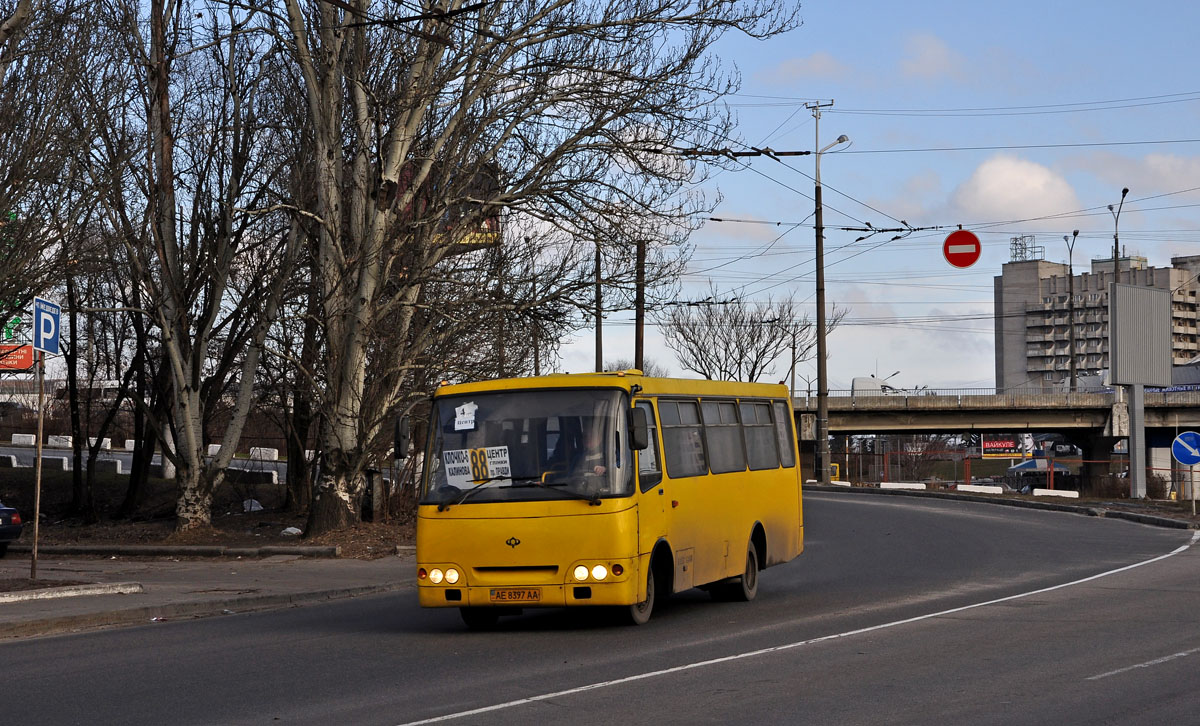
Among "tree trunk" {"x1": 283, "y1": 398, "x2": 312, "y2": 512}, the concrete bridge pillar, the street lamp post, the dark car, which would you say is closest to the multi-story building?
the concrete bridge pillar

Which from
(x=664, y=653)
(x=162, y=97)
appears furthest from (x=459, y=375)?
(x=664, y=653)

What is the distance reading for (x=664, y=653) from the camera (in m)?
10.9

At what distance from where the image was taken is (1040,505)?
3722 cm

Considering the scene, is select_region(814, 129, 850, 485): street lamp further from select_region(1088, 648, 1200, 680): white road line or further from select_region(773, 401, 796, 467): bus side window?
select_region(1088, 648, 1200, 680): white road line

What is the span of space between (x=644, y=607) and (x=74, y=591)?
22.3 ft

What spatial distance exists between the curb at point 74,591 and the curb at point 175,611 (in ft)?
4.32

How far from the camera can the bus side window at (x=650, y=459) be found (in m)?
12.6

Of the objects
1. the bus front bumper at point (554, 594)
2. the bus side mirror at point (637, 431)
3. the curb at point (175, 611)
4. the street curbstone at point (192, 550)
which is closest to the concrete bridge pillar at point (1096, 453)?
the street curbstone at point (192, 550)

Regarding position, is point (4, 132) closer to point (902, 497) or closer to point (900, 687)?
point (900, 687)

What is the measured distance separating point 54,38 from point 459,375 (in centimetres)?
932

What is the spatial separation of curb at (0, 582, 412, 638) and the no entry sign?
21829mm

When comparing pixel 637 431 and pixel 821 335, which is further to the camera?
pixel 821 335

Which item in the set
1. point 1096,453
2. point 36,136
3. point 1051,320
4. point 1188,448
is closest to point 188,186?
point 36,136

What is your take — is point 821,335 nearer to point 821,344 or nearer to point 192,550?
point 821,344
